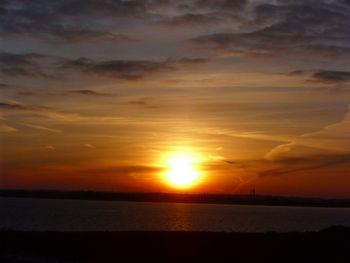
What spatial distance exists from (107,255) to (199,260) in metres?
4.40

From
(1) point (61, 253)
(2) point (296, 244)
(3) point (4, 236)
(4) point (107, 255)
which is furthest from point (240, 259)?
(3) point (4, 236)

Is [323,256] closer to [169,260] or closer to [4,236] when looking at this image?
[169,260]

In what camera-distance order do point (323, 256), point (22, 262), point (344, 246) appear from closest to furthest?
point (22, 262) < point (323, 256) < point (344, 246)

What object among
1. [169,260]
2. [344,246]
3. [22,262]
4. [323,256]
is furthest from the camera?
[344,246]

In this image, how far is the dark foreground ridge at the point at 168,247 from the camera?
2512 centimetres

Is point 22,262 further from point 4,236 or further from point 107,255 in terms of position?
point 4,236

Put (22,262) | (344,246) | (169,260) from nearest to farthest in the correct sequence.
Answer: (22,262) → (169,260) → (344,246)

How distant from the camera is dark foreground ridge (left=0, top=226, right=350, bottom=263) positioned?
25.1m

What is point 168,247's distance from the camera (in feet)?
89.2

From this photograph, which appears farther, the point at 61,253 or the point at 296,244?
the point at 296,244

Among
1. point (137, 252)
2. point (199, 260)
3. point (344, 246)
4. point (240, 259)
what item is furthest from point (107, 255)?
point (344, 246)

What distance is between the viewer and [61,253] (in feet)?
83.5

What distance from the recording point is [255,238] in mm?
30031

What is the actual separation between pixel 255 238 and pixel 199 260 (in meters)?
6.04
